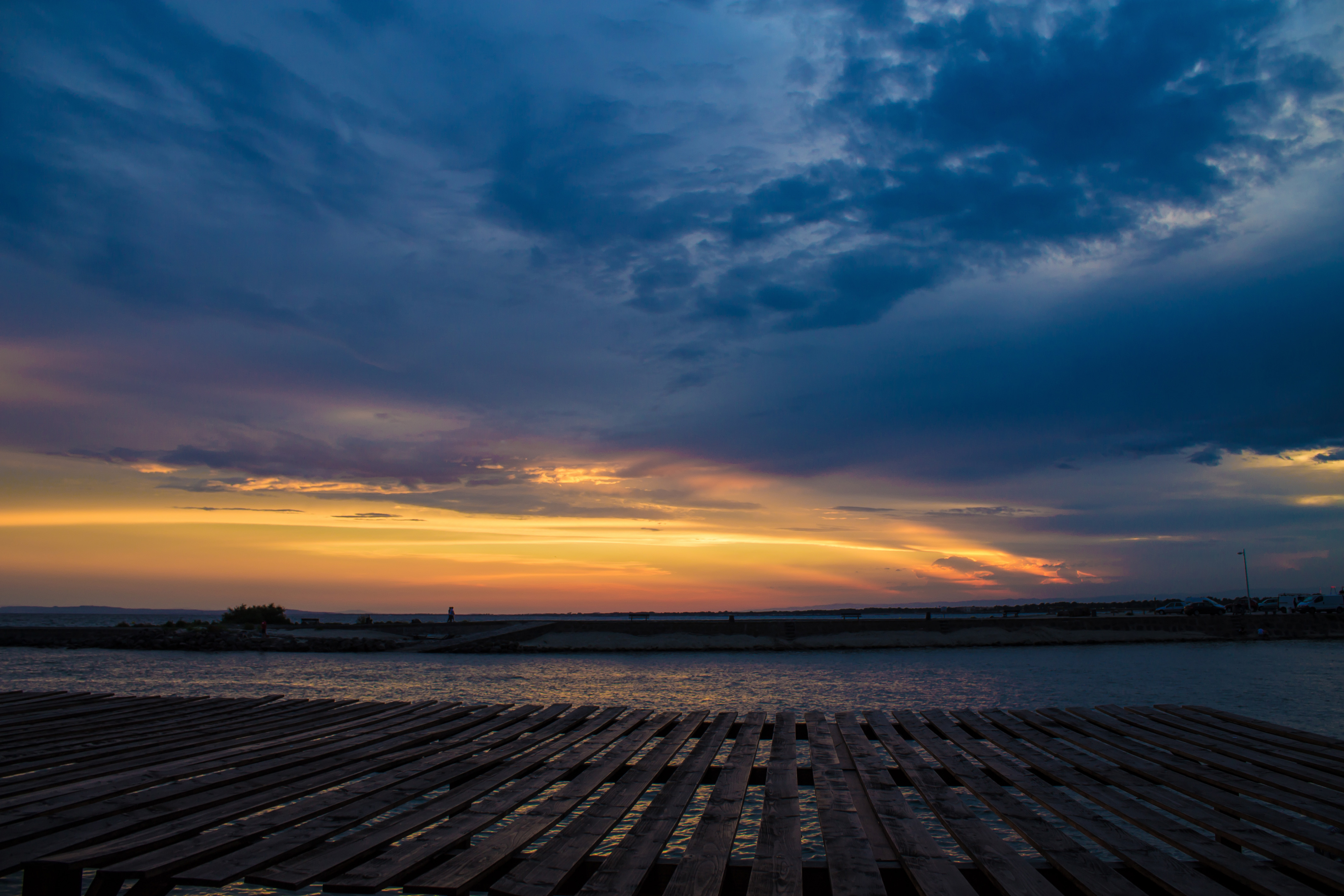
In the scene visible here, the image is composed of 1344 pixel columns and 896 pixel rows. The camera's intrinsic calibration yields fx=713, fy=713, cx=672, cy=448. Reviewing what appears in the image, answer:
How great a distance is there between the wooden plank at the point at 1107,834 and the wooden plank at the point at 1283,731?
11.5 ft

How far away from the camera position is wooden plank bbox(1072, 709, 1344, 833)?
557 cm

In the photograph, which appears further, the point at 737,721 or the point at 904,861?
the point at 737,721

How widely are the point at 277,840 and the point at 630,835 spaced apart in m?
2.48

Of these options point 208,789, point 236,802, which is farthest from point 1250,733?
point 208,789

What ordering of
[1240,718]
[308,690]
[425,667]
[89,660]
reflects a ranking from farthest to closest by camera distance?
[89,660], [425,667], [308,690], [1240,718]

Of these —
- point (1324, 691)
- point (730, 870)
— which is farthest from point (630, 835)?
point (1324, 691)

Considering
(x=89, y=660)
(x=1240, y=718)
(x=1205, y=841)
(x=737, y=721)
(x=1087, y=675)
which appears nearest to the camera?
(x=1205, y=841)

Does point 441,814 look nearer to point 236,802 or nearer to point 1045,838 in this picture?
point 236,802

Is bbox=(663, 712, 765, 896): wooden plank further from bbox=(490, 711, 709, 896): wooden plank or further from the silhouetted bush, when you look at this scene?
the silhouetted bush

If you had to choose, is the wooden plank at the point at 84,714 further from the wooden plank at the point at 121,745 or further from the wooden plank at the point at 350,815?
the wooden plank at the point at 350,815

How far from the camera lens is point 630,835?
17.3ft

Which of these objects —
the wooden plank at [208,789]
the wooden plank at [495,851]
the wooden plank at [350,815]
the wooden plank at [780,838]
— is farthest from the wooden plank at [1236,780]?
the wooden plank at [208,789]

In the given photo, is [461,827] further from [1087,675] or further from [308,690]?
[1087,675]

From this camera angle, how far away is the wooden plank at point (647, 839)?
438cm
